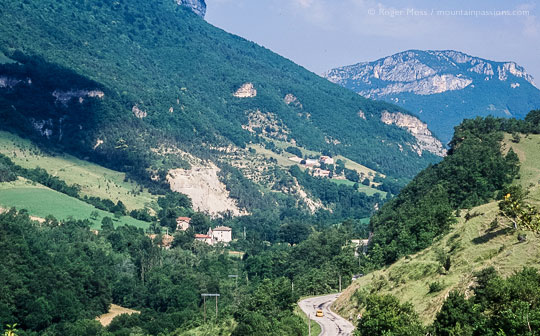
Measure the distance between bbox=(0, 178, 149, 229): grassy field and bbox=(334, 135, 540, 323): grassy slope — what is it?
341ft

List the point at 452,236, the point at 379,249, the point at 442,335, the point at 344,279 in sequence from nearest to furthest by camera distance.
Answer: the point at 442,335, the point at 452,236, the point at 379,249, the point at 344,279

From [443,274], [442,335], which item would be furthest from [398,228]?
[442,335]

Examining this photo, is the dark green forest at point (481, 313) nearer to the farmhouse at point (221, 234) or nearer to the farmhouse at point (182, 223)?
the farmhouse at point (221, 234)

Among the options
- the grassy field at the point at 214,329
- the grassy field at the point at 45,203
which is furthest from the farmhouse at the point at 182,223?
the grassy field at the point at 214,329

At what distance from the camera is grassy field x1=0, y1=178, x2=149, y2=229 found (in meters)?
170

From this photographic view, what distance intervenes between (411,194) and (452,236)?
50581 millimetres

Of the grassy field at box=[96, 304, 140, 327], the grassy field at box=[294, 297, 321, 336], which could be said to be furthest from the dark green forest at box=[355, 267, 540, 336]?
the grassy field at box=[96, 304, 140, 327]

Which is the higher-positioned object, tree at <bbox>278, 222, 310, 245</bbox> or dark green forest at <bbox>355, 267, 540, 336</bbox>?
tree at <bbox>278, 222, 310, 245</bbox>

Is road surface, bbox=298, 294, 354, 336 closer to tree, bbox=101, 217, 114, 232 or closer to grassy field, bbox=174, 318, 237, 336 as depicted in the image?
grassy field, bbox=174, 318, 237, 336

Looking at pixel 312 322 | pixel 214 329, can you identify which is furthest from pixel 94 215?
pixel 312 322

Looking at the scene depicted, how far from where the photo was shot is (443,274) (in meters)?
64.7

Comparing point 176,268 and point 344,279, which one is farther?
point 176,268

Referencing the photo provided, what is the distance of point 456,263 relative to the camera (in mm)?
65250

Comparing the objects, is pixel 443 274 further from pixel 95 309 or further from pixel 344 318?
pixel 95 309
